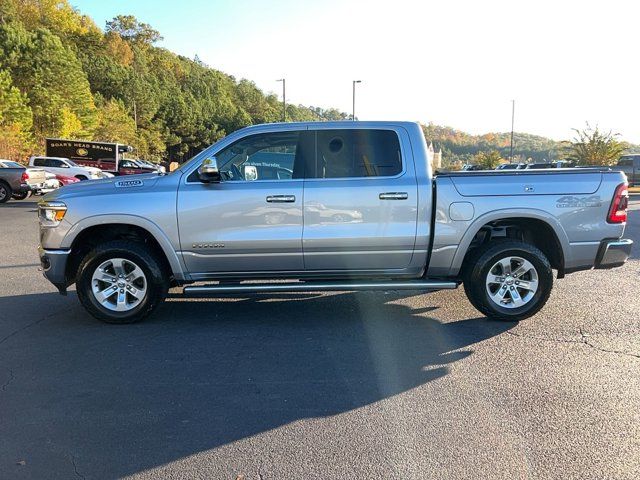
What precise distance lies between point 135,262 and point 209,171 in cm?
124

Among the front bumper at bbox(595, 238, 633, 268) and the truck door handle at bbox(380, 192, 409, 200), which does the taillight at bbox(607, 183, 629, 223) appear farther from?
the truck door handle at bbox(380, 192, 409, 200)

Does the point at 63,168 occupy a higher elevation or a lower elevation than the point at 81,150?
lower

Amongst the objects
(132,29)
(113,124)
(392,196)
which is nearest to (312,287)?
(392,196)

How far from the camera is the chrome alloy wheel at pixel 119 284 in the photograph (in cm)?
530

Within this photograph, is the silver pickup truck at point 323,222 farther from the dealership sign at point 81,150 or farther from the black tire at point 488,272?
the dealership sign at point 81,150

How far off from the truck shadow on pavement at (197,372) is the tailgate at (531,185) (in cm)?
141

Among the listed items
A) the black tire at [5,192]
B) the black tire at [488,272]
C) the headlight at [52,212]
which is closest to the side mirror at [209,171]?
the headlight at [52,212]

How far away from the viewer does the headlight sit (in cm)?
520

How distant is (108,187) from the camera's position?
17.4 feet

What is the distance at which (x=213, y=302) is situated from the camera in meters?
6.24

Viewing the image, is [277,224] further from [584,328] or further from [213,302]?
[584,328]

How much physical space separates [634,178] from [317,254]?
37.0m

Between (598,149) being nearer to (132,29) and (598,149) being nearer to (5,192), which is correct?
(5,192)

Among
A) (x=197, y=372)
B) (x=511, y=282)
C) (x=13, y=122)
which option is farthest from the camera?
(x=13, y=122)
